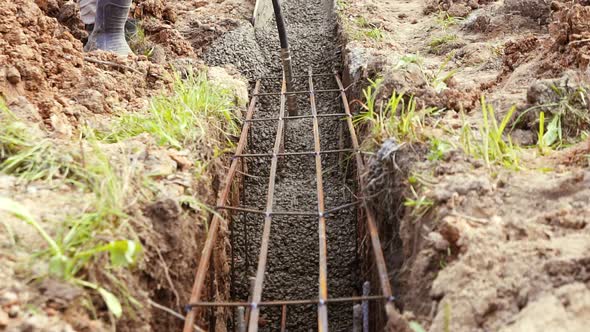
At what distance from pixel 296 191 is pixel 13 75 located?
7.48ft

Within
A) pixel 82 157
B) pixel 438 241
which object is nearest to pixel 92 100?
pixel 82 157

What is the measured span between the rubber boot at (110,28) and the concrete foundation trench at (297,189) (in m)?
1.03

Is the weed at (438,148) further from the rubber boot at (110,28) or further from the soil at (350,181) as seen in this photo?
the rubber boot at (110,28)

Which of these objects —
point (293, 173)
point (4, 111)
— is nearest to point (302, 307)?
point (293, 173)

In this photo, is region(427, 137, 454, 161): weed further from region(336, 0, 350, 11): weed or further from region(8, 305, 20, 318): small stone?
region(336, 0, 350, 11): weed

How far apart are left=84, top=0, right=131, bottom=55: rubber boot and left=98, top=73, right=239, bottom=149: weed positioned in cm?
77

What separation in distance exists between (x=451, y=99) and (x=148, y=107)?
196cm

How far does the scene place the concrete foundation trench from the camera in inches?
161

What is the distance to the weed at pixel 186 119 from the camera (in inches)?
139

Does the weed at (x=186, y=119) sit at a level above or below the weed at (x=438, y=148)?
above

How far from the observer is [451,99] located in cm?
371

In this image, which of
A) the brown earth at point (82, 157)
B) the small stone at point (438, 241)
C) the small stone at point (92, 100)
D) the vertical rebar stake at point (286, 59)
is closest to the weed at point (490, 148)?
the small stone at point (438, 241)

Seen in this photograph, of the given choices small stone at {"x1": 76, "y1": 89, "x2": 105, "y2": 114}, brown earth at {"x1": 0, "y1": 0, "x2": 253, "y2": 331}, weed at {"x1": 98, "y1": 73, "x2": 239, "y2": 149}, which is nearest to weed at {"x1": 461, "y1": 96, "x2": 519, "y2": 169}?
brown earth at {"x1": 0, "y1": 0, "x2": 253, "y2": 331}

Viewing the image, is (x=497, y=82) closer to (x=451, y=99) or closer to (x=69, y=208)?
(x=451, y=99)
